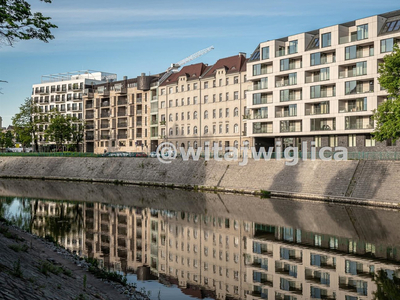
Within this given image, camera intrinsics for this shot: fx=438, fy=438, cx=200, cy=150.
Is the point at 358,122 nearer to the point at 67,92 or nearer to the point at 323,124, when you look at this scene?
the point at 323,124

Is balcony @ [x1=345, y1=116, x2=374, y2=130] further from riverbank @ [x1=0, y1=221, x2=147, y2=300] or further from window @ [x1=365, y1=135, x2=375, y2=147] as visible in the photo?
riverbank @ [x1=0, y1=221, x2=147, y2=300]

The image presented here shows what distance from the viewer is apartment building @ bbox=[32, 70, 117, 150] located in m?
134

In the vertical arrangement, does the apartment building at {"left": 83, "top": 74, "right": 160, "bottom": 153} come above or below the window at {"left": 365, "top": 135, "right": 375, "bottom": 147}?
above

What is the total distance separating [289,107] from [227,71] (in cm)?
2120

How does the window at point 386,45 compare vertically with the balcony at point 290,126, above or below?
above

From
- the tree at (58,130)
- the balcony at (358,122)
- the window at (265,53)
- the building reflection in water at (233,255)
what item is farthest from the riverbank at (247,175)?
the window at (265,53)

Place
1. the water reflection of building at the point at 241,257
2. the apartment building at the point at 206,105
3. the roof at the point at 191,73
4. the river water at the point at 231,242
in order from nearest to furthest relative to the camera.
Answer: the water reflection of building at the point at 241,257 → the river water at the point at 231,242 → the apartment building at the point at 206,105 → the roof at the point at 191,73

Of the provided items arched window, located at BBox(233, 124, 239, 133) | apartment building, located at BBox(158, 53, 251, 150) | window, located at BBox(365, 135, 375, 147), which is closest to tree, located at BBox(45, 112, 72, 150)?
apartment building, located at BBox(158, 53, 251, 150)

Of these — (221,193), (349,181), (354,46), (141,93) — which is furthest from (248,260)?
(141,93)

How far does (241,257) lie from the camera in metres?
24.7

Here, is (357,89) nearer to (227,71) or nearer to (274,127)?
(274,127)

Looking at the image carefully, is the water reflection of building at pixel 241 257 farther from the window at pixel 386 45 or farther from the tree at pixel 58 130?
the tree at pixel 58 130

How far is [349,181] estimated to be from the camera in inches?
1906

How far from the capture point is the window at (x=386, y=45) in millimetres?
58591
